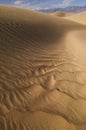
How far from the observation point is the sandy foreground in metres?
3.29

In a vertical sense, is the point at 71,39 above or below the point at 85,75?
above

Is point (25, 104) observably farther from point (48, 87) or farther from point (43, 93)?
point (48, 87)

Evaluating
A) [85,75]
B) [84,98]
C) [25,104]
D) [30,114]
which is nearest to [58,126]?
[30,114]

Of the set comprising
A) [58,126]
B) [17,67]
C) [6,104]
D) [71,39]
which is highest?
[71,39]

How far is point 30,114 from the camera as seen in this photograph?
133 inches

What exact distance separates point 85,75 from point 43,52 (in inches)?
68.9

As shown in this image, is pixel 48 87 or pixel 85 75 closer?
pixel 48 87

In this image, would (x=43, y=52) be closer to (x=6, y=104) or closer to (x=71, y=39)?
(x=71, y=39)

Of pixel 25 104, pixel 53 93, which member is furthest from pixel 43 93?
pixel 25 104

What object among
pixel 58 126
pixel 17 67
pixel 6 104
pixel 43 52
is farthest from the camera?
pixel 43 52

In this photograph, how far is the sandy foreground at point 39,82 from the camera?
10.8 feet

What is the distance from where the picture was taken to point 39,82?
4.45m

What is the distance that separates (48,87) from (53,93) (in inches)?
9.9

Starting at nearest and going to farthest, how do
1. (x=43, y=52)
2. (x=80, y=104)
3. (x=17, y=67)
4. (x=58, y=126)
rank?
(x=58, y=126)
(x=80, y=104)
(x=17, y=67)
(x=43, y=52)
